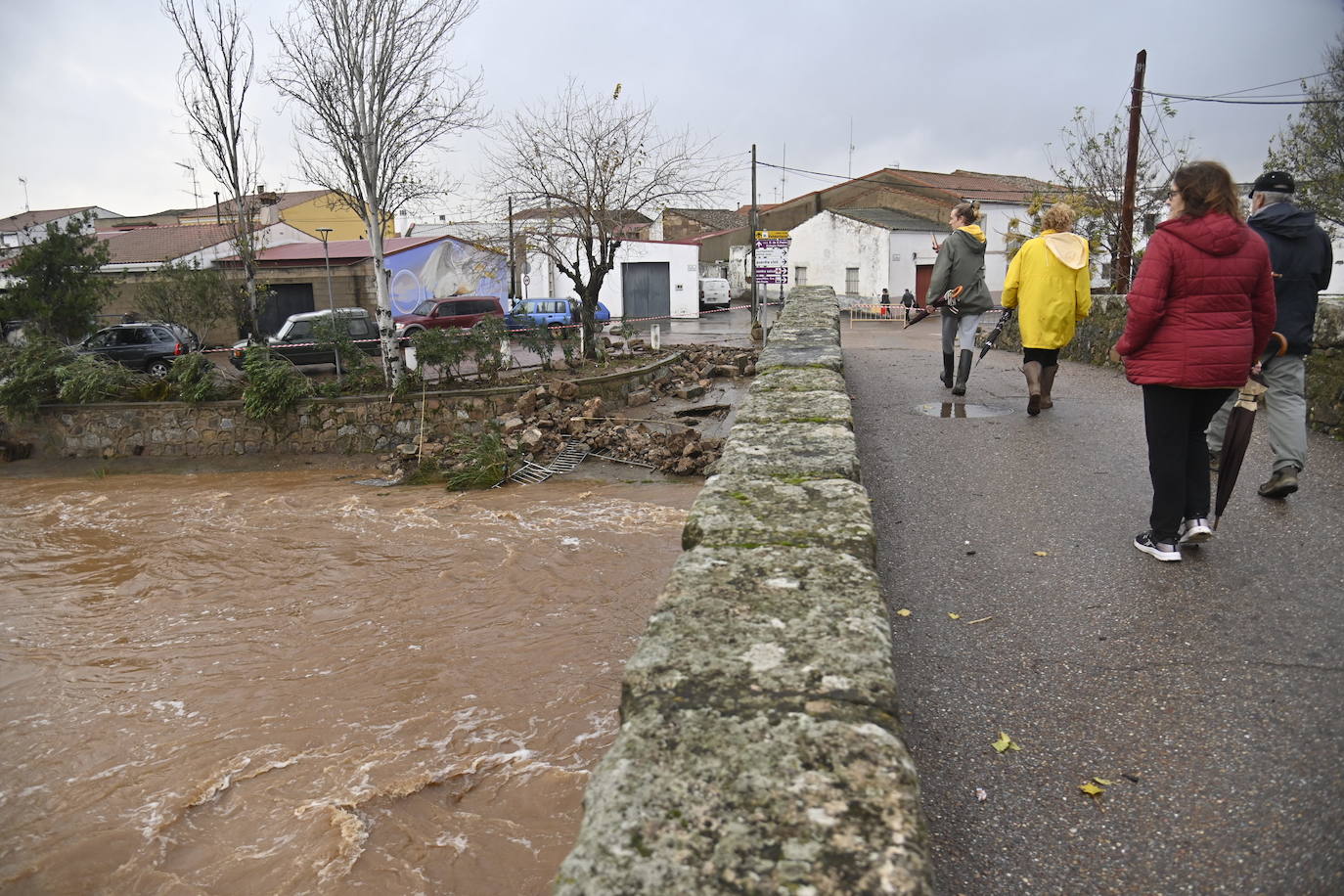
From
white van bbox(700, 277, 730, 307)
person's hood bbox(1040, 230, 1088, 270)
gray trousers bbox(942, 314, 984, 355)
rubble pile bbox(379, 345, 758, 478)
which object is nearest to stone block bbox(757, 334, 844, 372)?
gray trousers bbox(942, 314, 984, 355)

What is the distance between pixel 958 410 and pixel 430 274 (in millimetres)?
26096

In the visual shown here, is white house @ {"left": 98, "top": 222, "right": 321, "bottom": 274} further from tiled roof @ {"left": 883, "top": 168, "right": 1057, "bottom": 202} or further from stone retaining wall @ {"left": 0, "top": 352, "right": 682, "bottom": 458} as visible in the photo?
tiled roof @ {"left": 883, "top": 168, "right": 1057, "bottom": 202}

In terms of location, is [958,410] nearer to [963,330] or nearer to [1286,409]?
[963,330]

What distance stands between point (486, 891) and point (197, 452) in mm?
15224

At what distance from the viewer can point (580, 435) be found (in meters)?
14.8

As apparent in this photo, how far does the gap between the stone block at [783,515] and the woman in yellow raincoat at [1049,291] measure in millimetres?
3941

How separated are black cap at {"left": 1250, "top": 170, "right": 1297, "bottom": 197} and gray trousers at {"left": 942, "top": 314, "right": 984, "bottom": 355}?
291cm

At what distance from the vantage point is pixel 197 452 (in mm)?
16594

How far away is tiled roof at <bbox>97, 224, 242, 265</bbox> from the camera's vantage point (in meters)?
30.8

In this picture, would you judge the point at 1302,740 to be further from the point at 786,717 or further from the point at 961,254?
the point at 961,254

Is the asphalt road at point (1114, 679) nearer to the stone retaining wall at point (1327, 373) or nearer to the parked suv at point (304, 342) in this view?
the stone retaining wall at point (1327, 373)

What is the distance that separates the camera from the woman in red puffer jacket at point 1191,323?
3.50 metres

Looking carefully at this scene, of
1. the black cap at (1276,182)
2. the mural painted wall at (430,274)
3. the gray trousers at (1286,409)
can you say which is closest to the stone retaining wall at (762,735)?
the gray trousers at (1286,409)

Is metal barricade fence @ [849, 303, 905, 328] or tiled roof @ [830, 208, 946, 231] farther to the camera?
tiled roof @ [830, 208, 946, 231]
